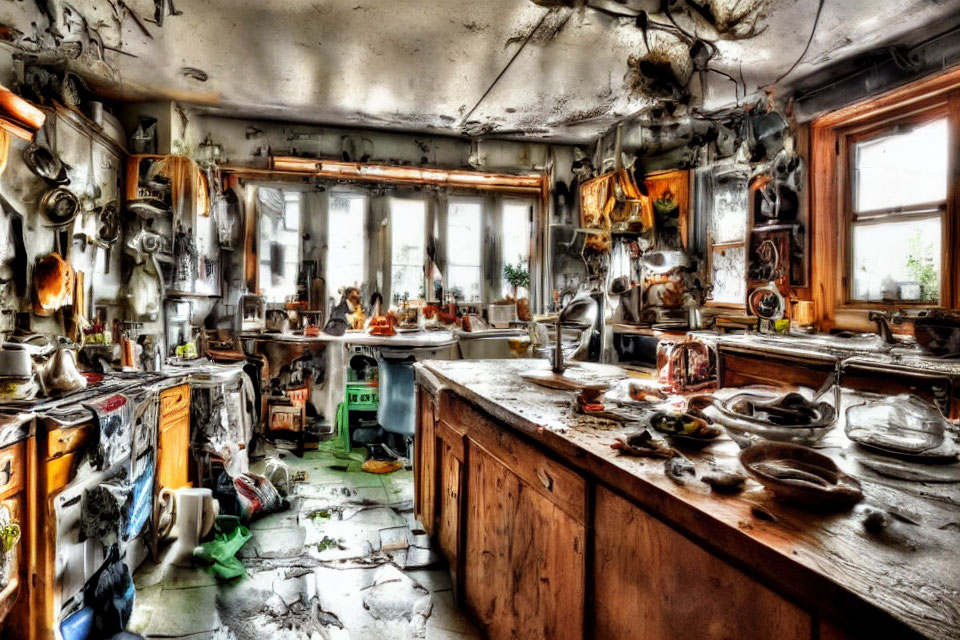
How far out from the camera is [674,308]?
5918mm

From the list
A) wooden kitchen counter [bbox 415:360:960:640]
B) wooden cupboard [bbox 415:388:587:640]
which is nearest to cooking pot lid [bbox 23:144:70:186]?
wooden cupboard [bbox 415:388:587:640]

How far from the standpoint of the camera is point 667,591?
1159mm

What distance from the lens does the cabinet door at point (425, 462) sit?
10.2 feet

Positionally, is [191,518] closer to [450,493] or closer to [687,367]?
[450,493]

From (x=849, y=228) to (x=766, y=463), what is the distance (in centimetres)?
457

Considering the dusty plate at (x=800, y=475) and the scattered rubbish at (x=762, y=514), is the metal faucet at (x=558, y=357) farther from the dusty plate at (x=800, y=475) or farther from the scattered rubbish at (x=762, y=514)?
the scattered rubbish at (x=762, y=514)

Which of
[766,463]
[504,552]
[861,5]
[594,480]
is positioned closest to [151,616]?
[504,552]

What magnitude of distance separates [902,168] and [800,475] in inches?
182

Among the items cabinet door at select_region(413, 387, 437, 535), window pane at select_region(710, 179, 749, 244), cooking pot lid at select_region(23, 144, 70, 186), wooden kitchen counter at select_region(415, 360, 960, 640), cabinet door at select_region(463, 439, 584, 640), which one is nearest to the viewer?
wooden kitchen counter at select_region(415, 360, 960, 640)

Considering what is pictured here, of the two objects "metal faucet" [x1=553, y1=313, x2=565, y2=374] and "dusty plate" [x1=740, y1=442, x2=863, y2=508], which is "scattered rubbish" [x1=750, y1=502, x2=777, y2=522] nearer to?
"dusty plate" [x1=740, y1=442, x2=863, y2=508]

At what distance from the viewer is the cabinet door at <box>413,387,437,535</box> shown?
122 inches

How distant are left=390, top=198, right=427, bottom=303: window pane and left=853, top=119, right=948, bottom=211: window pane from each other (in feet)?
15.8

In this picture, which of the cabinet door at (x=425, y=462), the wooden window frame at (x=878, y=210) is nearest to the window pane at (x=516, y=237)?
the wooden window frame at (x=878, y=210)

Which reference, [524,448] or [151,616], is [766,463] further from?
[151,616]
